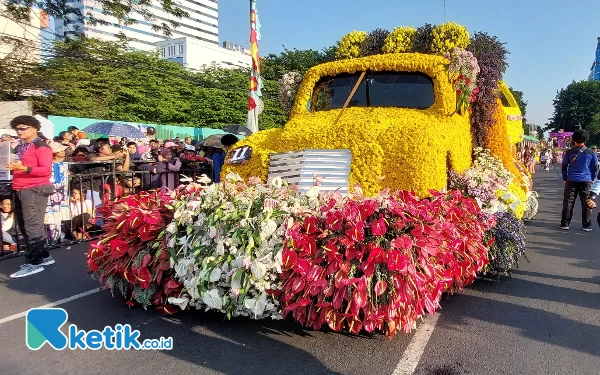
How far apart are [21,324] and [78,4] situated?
8.81 metres

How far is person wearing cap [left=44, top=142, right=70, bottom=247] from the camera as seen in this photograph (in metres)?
6.78

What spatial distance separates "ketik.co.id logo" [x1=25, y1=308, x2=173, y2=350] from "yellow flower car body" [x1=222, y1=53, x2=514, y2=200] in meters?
1.86

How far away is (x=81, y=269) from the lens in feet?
17.8

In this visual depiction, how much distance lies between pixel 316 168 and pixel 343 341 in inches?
64.4

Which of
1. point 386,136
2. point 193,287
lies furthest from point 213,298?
point 386,136

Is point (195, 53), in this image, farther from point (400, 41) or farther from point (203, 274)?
point (203, 274)

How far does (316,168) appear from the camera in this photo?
429 centimetres

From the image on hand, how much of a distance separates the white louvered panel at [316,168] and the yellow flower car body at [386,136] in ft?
0.26

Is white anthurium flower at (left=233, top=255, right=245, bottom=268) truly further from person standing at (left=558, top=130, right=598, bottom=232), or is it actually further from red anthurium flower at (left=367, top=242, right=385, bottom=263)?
person standing at (left=558, top=130, right=598, bottom=232)

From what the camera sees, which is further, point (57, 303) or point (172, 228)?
point (57, 303)

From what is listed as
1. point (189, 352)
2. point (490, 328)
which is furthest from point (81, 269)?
point (490, 328)

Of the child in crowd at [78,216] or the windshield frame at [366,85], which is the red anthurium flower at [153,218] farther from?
the child in crowd at [78,216]

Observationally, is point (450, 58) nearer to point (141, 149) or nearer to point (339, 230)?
point (339, 230)

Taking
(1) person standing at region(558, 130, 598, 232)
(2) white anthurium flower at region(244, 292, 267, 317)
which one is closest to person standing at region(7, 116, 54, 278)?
(2) white anthurium flower at region(244, 292, 267, 317)
